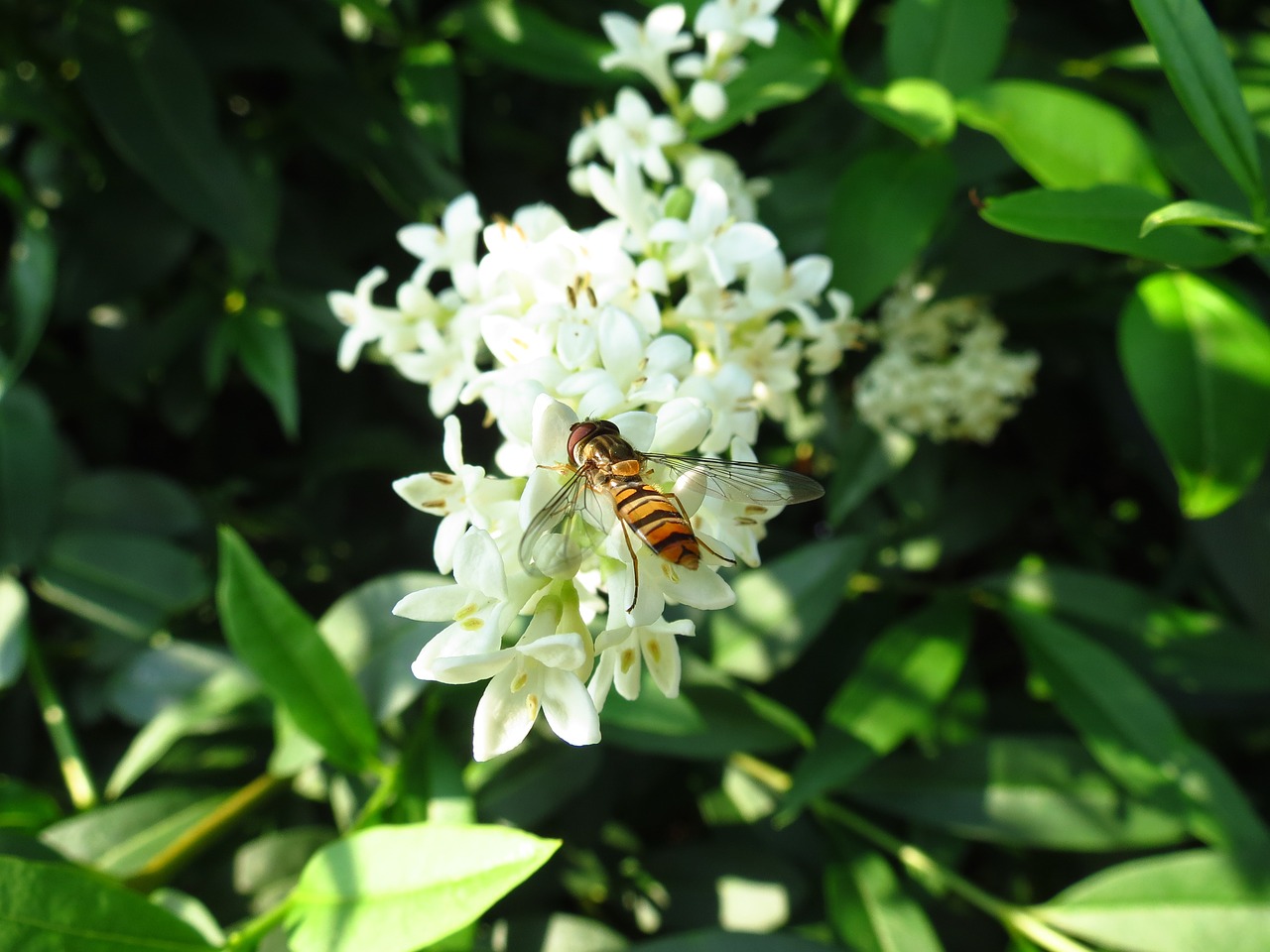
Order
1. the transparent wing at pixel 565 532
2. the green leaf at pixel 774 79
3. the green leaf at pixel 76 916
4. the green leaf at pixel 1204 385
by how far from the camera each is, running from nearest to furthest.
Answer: the transparent wing at pixel 565 532, the green leaf at pixel 76 916, the green leaf at pixel 1204 385, the green leaf at pixel 774 79

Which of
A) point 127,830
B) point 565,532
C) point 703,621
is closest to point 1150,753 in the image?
point 703,621

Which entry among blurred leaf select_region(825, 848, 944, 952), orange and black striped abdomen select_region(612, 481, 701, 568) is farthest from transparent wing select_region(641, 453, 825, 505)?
blurred leaf select_region(825, 848, 944, 952)

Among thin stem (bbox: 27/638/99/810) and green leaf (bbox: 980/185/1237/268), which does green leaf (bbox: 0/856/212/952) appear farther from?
green leaf (bbox: 980/185/1237/268)

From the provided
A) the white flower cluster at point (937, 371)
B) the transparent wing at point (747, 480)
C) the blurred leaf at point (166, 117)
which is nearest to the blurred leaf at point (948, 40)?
the white flower cluster at point (937, 371)

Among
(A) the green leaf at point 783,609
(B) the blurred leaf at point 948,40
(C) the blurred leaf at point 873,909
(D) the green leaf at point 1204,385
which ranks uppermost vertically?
(B) the blurred leaf at point 948,40

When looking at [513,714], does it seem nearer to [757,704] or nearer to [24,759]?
[757,704]

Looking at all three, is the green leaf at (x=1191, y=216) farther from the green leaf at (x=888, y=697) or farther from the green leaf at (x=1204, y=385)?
the green leaf at (x=888, y=697)


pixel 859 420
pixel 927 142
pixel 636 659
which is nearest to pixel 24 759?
pixel 636 659
